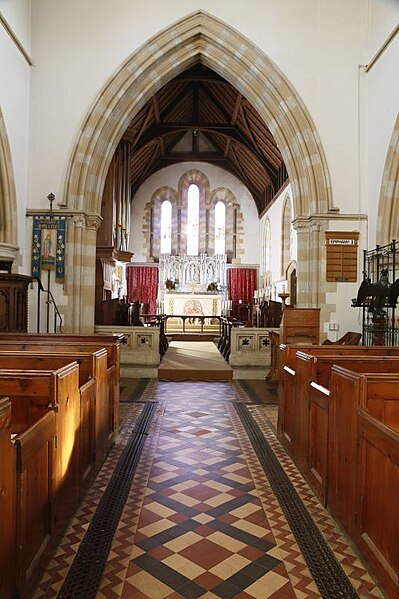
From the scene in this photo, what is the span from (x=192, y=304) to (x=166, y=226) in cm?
397

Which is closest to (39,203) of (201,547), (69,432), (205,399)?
(205,399)

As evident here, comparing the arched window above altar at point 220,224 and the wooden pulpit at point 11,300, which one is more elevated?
the arched window above altar at point 220,224

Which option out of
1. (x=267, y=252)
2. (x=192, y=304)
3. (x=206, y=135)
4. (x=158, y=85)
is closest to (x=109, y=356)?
(x=158, y=85)

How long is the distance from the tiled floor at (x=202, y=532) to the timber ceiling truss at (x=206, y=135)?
33.0 ft

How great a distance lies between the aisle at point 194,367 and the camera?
725 cm

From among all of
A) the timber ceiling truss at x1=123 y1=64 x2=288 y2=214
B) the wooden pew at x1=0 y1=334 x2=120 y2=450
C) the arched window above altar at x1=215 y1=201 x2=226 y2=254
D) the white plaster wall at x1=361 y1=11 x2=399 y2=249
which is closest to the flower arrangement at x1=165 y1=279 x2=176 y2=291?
the arched window above altar at x1=215 y1=201 x2=226 y2=254

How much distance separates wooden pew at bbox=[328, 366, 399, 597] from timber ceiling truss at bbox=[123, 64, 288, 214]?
10614mm

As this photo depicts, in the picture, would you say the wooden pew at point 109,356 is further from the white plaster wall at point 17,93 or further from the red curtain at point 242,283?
the red curtain at point 242,283

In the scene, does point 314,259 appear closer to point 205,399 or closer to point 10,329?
point 205,399

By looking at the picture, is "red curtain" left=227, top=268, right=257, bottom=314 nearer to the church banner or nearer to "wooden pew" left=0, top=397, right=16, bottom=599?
the church banner

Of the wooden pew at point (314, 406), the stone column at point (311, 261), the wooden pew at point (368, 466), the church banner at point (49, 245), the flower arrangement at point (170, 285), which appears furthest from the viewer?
the flower arrangement at point (170, 285)

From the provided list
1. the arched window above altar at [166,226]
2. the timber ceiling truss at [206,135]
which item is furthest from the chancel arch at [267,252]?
the arched window above altar at [166,226]

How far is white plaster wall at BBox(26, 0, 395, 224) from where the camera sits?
7699mm

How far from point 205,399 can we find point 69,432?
338cm
